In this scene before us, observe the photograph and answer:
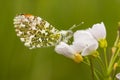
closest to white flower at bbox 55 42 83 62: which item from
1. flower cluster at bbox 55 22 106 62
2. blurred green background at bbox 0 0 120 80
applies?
flower cluster at bbox 55 22 106 62

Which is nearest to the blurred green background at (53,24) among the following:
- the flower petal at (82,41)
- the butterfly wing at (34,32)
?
the butterfly wing at (34,32)

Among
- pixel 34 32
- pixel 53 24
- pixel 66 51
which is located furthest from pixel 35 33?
pixel 53 24

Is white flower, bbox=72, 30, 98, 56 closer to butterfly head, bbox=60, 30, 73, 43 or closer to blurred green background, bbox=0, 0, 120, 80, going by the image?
butterfly head, bbox=60, 30, 73, 43

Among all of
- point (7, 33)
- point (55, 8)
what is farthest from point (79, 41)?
point (55, 8)

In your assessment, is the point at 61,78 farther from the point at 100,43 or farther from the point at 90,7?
the point at 100,43

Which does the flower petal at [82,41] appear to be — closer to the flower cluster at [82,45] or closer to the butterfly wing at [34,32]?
the flower cluster at [82,45]

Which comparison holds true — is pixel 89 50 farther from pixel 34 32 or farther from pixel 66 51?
pixel 34 32
